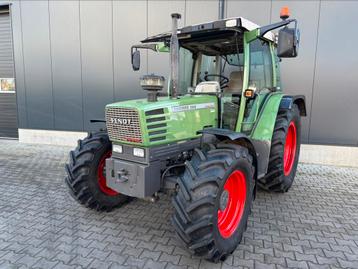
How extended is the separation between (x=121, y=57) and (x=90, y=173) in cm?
411

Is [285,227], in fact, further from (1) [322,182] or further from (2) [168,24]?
(2) [168,24]

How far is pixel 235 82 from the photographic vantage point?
3.50m

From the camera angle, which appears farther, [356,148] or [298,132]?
[356,148]

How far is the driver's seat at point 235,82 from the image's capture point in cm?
337

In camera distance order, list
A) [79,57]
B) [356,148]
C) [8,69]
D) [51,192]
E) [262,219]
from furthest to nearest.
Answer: [8,69]
[79,57]
[356,148]
[51,192]
[262,219]

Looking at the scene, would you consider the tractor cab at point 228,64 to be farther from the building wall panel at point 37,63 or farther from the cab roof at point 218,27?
the building wall panel at point 37,63

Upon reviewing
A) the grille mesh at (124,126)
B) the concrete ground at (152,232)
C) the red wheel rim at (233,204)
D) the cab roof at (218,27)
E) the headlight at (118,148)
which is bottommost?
the concrete ground at (152,232)

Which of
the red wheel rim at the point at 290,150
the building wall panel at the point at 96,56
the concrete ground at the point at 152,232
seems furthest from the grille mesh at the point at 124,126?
the building wall panel at the point at 96,56

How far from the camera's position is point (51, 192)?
4.21 metres

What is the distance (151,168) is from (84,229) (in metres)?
1.15

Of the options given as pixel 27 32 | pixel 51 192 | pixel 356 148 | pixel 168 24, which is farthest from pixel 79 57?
pixel 356 148

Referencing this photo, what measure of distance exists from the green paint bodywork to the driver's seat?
190 millimetres

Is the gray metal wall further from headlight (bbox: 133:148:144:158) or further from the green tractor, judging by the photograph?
headlight (bbox: 133:148:144:158)

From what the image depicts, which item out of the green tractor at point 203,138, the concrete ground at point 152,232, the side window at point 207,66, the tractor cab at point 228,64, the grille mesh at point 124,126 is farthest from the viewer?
the side window at point 207,66
